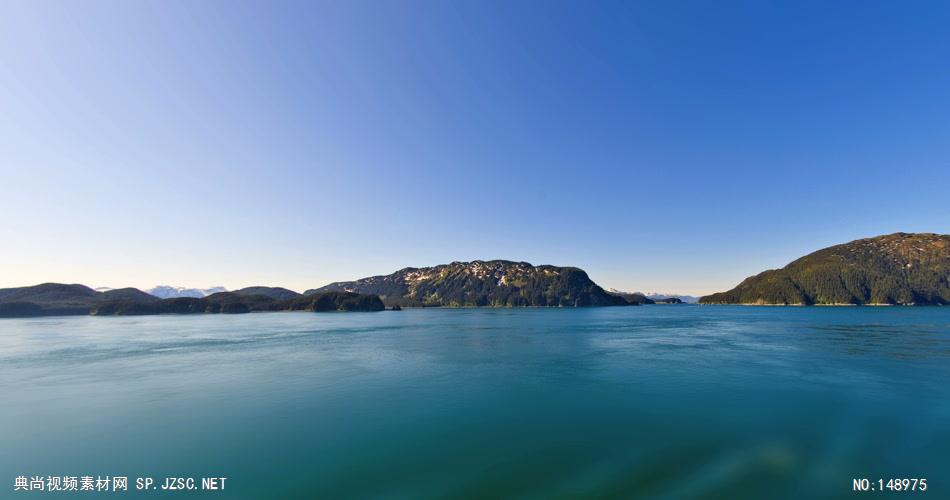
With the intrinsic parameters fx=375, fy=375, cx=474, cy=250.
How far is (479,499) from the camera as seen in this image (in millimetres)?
16938

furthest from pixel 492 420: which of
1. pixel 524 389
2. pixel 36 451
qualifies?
pixel 36 451

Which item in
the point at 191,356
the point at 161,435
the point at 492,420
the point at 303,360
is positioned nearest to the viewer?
the point at 161,435

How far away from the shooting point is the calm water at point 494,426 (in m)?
18.8

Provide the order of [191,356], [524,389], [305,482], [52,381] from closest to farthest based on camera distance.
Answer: [305,482] < [524,389] < [52,381] < [191,356]

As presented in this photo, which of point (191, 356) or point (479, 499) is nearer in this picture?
point (479, 499)

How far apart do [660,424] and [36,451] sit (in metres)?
40.2

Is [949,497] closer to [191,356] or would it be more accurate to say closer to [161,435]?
[161,435]

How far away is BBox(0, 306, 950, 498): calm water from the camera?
61.8 ft

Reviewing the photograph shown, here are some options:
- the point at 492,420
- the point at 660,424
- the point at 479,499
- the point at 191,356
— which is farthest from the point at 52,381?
the point at 660,424

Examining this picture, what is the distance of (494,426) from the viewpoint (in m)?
26.4

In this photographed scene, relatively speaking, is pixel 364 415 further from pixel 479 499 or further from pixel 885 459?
pixel 885 459

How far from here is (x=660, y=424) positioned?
2644 cm

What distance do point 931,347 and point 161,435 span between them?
105m

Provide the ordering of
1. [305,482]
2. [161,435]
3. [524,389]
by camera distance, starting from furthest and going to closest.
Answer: [524,389] < [161,435] < [305,482]
